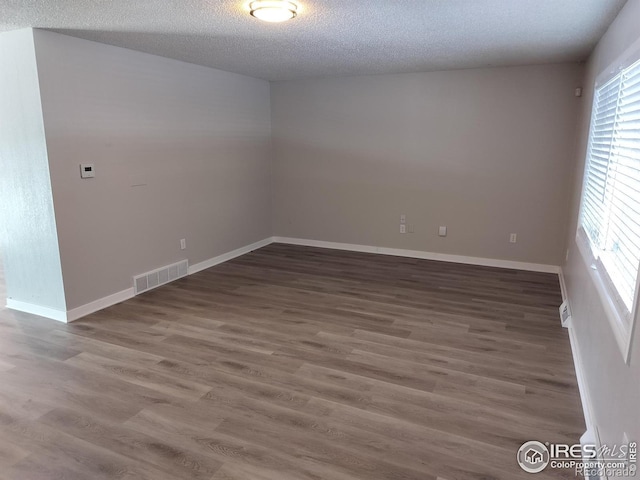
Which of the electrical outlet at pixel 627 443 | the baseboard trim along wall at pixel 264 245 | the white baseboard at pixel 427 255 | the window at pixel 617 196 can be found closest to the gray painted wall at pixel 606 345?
the electrical outlet at pixel 627 443

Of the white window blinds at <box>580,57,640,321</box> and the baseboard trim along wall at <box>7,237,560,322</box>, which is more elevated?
the white window blinds at <box>580,57,640,321</box>

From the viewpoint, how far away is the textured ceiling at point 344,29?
2.60 meters

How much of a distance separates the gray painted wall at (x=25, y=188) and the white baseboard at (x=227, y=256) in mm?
1538

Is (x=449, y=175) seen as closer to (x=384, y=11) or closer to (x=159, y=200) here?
(x=384, y=11)

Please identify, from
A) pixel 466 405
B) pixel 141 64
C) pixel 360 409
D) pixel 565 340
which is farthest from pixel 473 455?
pixel 141 64

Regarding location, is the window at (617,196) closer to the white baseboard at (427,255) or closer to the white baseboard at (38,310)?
the white baseboard at (427,255)

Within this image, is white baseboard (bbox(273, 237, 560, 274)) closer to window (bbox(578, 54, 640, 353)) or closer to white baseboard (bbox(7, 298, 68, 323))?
window (bbox(578, 54, 640, 353))

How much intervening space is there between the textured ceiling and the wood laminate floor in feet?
7.38

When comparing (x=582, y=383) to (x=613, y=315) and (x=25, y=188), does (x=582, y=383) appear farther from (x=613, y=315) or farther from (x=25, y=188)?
(x=25, y=188)

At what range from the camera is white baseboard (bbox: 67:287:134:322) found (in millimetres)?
3623

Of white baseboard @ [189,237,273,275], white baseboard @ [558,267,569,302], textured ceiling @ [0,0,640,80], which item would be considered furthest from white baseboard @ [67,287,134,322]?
white baseboard @ [558,267,569,302]

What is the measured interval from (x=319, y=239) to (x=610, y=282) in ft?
14.1

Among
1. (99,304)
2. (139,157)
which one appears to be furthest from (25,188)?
(99,304)

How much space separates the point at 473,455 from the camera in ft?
6.71
